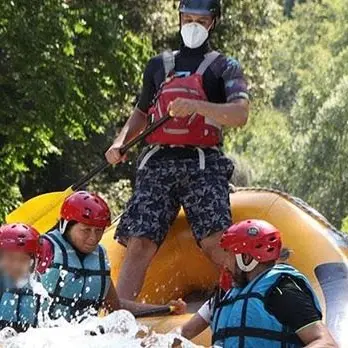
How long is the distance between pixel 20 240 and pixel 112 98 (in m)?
11.0

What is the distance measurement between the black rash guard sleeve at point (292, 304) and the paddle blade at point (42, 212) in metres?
2.33

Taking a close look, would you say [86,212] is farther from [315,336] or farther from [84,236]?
[315,336]

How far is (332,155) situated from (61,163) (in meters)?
9.33

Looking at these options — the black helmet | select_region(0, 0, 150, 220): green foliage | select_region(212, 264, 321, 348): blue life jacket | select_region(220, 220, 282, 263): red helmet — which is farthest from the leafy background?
select_region(212, 264, 321, 348): blue life jacket

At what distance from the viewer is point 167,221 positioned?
6031mm

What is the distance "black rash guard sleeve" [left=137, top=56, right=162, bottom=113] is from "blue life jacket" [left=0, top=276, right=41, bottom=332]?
173cm

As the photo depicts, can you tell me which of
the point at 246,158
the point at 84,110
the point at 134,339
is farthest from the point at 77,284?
the point at 246,158

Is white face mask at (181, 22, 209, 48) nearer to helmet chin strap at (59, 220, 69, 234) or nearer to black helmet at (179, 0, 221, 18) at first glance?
black helmet at (179, 0, 221, 18)

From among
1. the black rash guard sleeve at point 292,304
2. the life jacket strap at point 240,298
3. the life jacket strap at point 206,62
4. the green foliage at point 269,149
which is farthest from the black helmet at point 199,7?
the green foliage at point 269,149

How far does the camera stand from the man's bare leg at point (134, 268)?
19.4 ft

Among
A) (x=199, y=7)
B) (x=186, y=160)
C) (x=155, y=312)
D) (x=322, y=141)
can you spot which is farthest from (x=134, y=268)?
(x=322, y=141)

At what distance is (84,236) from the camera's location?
5223 mm

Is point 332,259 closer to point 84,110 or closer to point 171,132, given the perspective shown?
point 171,132

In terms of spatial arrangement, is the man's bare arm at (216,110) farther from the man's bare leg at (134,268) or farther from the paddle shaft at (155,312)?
the paddle shaft at (155,312)
